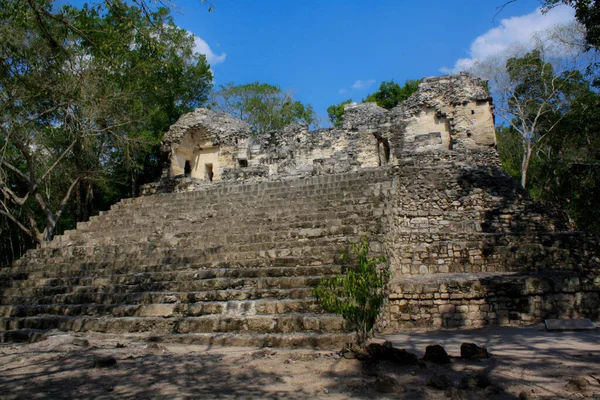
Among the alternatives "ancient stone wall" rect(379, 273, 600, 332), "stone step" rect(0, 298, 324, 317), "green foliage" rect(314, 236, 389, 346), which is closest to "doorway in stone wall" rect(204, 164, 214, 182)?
"stone step" rect(0, 298, 324, 317)

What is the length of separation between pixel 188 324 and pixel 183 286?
103 cm

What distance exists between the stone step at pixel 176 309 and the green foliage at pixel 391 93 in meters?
22.5

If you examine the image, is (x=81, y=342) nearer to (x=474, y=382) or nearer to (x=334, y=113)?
(x=474, y=382)

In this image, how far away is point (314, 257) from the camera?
6070 millimetres

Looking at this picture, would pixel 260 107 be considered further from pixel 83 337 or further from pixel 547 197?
pixel 83 337

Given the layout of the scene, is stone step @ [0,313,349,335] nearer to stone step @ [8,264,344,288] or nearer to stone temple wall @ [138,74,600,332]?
stone step @ [8,264,344,288]

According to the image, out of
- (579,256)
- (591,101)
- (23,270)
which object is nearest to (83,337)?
(23,270)

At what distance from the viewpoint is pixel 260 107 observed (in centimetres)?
2830

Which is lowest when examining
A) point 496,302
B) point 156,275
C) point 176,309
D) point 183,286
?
point 496,302

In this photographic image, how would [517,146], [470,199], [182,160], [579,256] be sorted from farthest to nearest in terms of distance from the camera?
1. [517,146]
2. [182,160]
3. [470,199]
4. [579,256]

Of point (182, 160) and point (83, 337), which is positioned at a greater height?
point (182, 160)

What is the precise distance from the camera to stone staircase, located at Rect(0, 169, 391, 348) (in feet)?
16.6

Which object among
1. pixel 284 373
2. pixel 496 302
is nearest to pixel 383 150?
pixel 496 302

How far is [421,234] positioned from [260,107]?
864 inches
